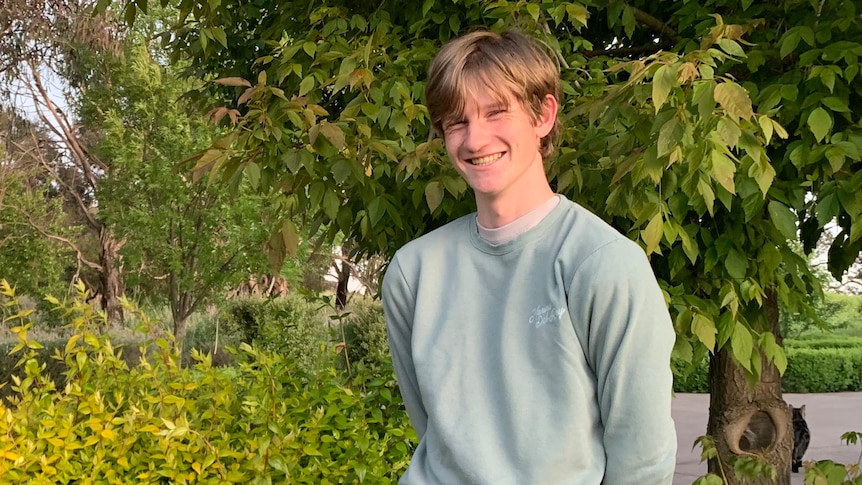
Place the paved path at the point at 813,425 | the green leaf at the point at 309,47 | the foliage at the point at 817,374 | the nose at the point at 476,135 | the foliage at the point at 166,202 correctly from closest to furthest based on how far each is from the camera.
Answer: the nose at the point at 476,135 → the green leaf at the point at 309,47 → the paved path at the point at 813,425 → the foliage at the point at 166,202 → the foliage at the point at 817,374

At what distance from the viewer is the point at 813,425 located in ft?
34.2

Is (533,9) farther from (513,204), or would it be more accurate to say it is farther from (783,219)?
(513,204)

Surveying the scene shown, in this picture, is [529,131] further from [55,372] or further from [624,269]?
[55,372]

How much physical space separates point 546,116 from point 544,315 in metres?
0.37

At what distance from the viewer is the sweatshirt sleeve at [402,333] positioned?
1.47m

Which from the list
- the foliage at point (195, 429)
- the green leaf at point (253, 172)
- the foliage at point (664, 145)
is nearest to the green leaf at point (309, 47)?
the foliage at point (664, 145)

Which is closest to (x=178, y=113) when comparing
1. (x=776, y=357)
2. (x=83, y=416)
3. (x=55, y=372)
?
(x=55, y=372)

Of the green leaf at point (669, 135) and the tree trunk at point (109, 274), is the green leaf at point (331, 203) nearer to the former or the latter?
the green leaf at point (669, 135)

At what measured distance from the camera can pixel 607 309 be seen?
1178 mm

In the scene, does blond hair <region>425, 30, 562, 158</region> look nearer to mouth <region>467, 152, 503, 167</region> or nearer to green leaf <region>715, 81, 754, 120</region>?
mouth <region>467, 152, 503, 167</region>

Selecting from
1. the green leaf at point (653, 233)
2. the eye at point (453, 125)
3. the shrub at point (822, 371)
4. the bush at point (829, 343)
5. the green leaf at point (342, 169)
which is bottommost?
the bush at point (829, 343)

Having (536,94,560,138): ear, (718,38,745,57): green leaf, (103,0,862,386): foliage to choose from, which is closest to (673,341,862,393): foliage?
(103,0,862,386): foliage

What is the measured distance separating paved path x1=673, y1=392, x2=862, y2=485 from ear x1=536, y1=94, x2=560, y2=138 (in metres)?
5.63

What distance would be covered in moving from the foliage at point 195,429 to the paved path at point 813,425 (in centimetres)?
417
